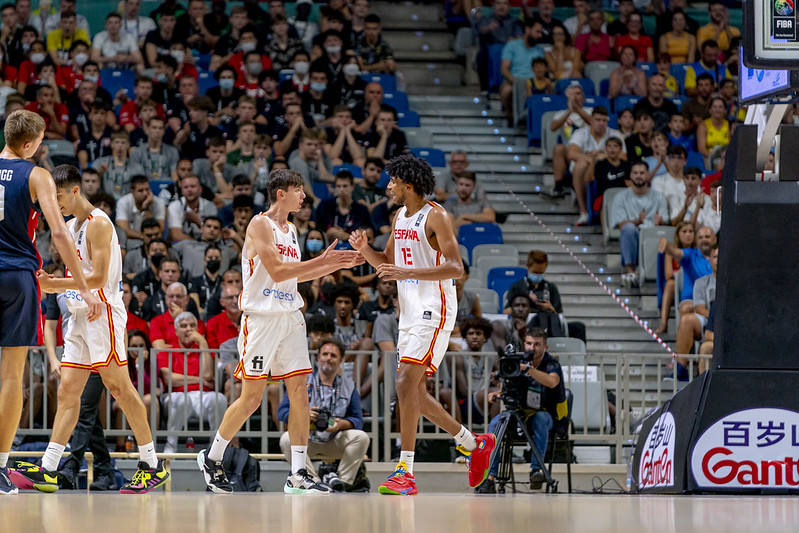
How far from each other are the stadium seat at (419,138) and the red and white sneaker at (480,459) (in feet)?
26.6

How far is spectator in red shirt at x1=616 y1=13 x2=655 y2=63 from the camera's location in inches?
705

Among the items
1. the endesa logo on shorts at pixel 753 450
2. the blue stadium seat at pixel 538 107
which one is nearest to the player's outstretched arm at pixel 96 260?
the endesa logo on shorts at pixel 753 450

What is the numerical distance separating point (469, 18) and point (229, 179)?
6062 millimetres

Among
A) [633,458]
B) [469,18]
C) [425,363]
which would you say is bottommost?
[633,458]

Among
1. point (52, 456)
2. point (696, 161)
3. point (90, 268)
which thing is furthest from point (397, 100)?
point (52, 456)

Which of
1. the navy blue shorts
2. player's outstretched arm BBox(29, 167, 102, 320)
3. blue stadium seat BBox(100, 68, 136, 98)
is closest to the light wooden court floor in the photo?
the navy blue shorts

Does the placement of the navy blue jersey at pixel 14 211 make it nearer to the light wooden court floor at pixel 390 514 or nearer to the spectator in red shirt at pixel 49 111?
the light wooden court floor at pixel 390 514

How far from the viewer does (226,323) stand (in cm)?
1198

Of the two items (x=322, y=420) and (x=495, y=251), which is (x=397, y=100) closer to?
(x=495, y=251)

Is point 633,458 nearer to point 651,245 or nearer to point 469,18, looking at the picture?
point 651,245

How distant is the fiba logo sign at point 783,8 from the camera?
22.2 feet

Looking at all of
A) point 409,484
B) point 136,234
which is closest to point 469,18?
point 136,234

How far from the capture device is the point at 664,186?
15273mm

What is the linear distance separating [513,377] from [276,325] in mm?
2640
